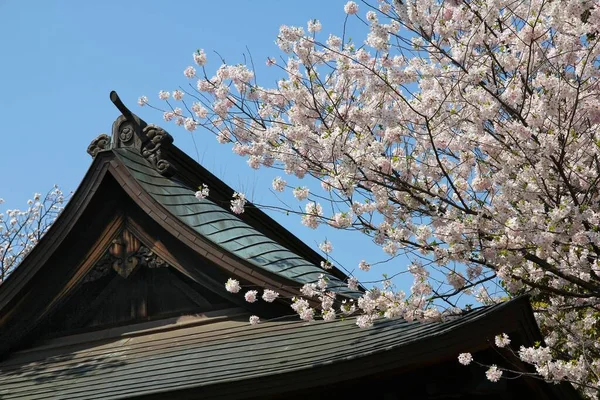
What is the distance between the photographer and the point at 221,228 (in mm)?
7863

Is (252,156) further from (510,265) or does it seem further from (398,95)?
(510,265)

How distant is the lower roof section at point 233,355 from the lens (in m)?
5.50

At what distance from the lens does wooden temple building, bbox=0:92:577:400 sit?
19.6 feet

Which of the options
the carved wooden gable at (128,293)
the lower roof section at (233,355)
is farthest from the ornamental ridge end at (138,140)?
the lower roof section at (233,355)

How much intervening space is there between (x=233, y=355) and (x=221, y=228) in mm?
1526

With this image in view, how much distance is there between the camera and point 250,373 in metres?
5.98

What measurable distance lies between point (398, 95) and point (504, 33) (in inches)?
38.4

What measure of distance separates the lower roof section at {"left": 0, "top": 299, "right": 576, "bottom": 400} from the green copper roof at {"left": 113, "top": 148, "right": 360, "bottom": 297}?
19.6 inches

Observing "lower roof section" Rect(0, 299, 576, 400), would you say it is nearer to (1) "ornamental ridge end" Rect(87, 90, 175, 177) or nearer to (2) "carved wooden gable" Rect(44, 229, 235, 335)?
(2) "carved wooden gable" Rect(44, 229, 235, 335)

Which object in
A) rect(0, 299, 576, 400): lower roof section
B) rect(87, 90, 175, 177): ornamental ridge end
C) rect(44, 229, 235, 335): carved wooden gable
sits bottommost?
rect(0, 299, 576, 400): lower roof section

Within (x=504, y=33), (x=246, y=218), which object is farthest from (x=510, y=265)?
(x=246, y=218)

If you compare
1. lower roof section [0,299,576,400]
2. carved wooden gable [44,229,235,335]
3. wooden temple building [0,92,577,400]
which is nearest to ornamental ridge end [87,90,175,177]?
wooden temple building [0,92,577,400]

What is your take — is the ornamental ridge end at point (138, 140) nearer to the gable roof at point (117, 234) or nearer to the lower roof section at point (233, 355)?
the gable roof at point (117, 234)

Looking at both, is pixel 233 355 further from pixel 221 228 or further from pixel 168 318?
pixel 221 228
